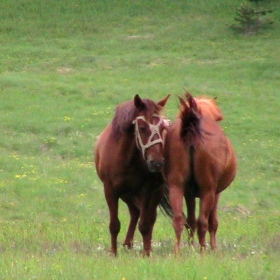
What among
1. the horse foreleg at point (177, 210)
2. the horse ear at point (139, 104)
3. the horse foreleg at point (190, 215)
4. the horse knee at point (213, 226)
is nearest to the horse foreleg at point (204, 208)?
the horse foreleg at point (177, 210)

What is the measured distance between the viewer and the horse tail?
8.22m

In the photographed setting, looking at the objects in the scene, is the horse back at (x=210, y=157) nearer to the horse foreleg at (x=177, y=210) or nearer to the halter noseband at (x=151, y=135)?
the horse foreleg at (x=177, y=210)

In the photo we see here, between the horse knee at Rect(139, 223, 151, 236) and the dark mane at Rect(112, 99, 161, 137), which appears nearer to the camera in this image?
the dark mane at Rect(112, 99, 161, 137)

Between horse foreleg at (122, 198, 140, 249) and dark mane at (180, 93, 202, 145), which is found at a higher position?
dark mane at (180, 93, 202, 145)

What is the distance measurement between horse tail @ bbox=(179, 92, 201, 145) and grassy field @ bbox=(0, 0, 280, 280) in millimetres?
1264

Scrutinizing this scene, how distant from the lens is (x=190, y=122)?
328 inches

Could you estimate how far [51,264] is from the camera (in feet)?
23.4

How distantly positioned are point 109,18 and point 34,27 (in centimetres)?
479

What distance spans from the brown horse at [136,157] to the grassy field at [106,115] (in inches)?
23.1

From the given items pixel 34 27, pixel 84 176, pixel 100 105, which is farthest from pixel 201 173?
pixel 34 27

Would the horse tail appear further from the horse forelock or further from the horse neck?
the horse neck

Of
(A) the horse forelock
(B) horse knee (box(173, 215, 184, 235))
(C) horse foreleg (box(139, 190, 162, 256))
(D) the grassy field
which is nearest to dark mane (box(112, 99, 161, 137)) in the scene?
(A) the horse forelock

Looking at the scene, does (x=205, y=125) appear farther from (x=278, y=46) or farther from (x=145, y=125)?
(x=278, y=46)

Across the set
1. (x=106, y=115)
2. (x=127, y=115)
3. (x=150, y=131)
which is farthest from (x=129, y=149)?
(x=106, y=115)
